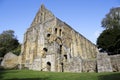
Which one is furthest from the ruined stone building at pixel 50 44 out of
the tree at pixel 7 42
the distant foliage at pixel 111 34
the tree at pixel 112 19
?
the tree at pixel 7 42

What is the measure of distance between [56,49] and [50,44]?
2136mm

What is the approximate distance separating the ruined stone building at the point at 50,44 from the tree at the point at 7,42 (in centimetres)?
1704

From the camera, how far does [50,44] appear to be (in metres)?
29.8

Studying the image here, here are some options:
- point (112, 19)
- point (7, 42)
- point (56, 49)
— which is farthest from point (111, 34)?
point (7, 42)

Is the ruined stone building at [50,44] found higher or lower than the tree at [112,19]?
Answer: lower

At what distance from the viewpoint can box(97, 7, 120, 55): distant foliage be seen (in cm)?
3619

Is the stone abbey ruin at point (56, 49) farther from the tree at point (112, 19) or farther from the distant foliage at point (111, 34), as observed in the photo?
the tree at point (112, 19)

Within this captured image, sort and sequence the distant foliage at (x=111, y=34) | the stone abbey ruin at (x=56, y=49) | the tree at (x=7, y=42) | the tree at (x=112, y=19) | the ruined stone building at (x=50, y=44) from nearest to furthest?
the stone abbey ruin at (x=56, y=49)
the ruined stone building at (x=50, y=44)
the distant foliage at (x=111, y=34)
the tree at (x=112, y=19)
the tree at (x=7, y=42)

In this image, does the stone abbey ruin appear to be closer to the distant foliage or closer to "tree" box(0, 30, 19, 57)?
the distant foliage

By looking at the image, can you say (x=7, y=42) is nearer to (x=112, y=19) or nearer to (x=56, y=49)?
(x=56, y=49)

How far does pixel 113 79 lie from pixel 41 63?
17984mm

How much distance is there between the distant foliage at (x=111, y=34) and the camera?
36188 millimetres

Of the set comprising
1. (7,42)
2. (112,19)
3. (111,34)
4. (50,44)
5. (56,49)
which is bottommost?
(56,49)

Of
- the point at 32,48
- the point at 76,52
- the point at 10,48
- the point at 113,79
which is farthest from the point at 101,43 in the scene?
the point at 10,48
